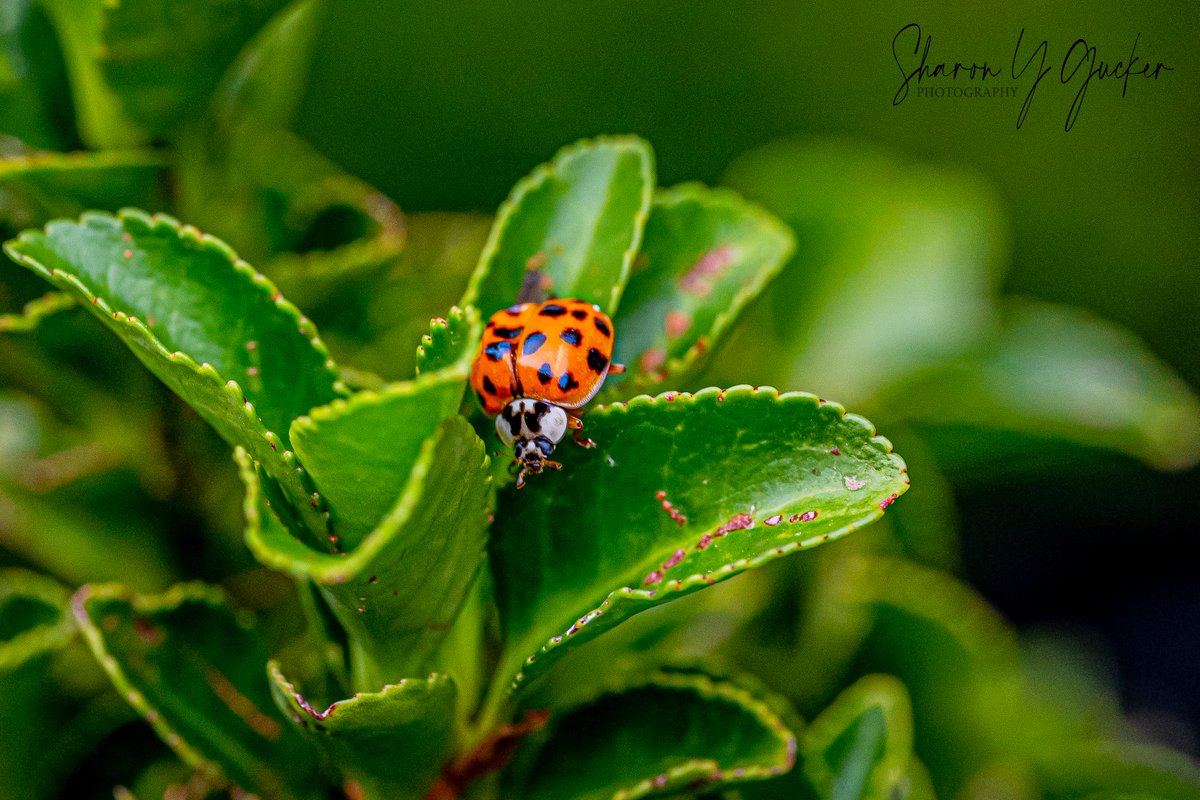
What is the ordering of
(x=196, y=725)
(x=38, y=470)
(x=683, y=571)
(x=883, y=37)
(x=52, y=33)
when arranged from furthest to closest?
(x=883, y=37)
(x=38, y=470)
(x=52, y=33)
(x=196, y=725)
(x=683, y=571)

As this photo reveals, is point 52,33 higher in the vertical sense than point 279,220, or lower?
higher

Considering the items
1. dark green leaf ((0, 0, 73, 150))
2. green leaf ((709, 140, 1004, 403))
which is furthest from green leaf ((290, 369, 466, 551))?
green leaf ((709, 140, 1004, 403))

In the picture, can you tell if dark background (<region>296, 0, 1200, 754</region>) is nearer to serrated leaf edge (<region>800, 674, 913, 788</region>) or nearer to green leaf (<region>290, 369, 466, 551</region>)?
serrated leaf edge (<region>800, 674, 913, 788</region>)

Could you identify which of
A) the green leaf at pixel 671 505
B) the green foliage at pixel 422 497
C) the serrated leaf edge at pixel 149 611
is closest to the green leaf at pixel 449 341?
the green foliage at pixel 422 497

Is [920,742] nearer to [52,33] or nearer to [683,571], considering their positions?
[683,571]

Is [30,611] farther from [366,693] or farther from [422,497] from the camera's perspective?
[422,497]

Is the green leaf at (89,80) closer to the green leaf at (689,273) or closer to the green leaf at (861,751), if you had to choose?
the green leaf at (689,273)

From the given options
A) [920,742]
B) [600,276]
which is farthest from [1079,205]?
[600,276]
